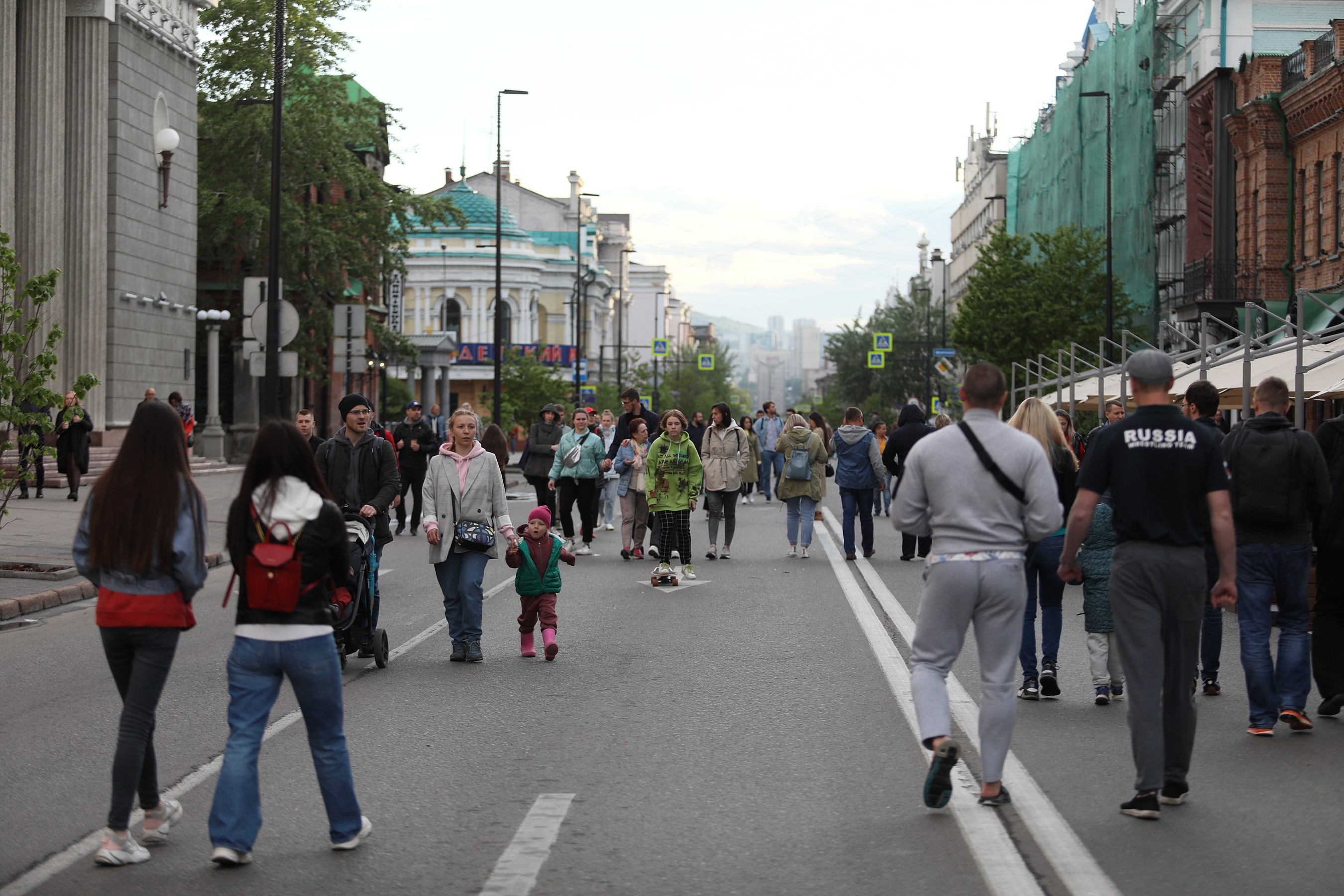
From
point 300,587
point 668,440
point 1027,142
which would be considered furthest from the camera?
point 1027,142

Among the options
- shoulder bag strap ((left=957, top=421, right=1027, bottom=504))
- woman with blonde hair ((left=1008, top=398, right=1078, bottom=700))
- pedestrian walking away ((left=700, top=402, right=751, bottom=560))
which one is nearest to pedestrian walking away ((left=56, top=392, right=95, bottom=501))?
pedestrian walking away ((left=700, top=402, right=751, bottom=560))

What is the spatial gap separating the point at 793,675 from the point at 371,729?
298 cm

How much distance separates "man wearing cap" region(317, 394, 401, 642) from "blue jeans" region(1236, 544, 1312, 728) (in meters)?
5.42

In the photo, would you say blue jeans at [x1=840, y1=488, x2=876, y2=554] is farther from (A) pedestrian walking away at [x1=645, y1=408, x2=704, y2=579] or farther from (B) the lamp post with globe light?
(B) the lamp post with globe light

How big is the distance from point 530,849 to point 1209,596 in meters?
4.69

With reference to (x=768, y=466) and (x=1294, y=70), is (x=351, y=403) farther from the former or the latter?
(x=1294, y=70)

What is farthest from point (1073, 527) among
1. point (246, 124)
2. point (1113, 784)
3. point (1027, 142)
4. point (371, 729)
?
point (1027, 142)

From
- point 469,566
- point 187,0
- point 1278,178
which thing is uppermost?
point 187,0

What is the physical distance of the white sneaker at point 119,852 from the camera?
5.48 m

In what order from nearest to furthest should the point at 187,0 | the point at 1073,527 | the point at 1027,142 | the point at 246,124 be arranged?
the point at 1073,527, the point at 187,0, the point at 246,124, the point at 1027,142

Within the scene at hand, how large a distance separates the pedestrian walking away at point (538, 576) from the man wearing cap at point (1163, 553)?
4.69m

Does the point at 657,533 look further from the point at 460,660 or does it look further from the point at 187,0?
the point at 187,0

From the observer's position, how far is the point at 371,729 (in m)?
7.99

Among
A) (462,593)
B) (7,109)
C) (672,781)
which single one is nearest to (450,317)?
(7,109)
